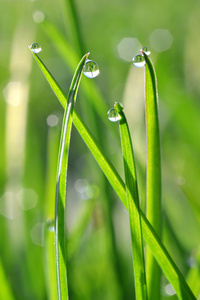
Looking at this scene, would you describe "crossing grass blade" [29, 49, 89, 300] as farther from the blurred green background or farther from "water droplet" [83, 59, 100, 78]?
the blurred green background

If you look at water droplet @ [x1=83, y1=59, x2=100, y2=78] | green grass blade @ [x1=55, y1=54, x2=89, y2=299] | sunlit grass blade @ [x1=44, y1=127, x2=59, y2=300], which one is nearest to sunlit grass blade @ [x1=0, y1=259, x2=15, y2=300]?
sunlit grass blade @ [x1=44, y1=127, x2=59, y2=300]

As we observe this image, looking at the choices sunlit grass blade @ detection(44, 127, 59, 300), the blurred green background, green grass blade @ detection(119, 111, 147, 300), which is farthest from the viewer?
the blurred green background

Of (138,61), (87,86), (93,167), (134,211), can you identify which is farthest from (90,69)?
(93,167)

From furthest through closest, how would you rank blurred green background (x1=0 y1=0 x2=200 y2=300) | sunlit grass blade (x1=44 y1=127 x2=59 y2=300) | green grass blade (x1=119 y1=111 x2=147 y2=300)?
blurred green background (x1=0 y1=0 x2=200 y2=300) → sunlit grass blade (x1=44 y1=127 x2=59 y2=300) → green grass blade (x1=119 y1=111 x2=147 y2=300)

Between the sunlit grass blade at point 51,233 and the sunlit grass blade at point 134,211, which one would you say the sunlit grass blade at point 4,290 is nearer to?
the sunlit grass blade at point 51,233

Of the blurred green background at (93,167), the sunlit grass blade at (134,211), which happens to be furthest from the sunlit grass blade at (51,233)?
the sunlit grass blade at (134,211)

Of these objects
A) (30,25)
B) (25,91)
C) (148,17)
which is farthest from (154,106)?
(148,17)

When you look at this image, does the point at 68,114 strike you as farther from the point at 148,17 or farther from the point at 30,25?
the point at 148,17
